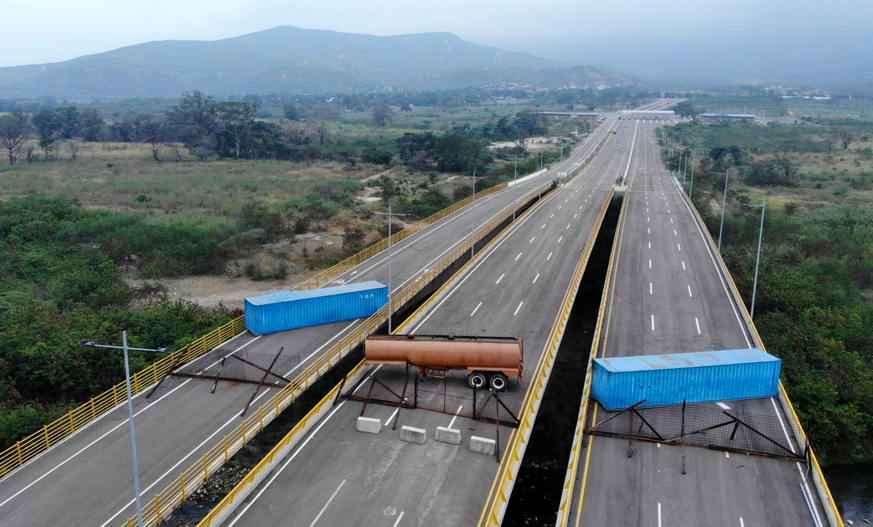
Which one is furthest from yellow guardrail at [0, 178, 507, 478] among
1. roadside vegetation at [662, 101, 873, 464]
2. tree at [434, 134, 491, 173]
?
tree at [434, 134, 491, 173]

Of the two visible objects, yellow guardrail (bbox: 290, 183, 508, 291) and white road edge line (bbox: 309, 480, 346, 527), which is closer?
white road edge line (bbox: 309, 480, 346, 527)

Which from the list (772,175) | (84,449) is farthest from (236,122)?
(84,449)

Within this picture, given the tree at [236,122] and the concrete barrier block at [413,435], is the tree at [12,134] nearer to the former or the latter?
the tree at [236,122]

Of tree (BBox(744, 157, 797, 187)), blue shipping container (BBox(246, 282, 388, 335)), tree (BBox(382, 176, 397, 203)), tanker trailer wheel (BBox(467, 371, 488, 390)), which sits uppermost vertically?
tree (BBox(744, 157, 797, 187))

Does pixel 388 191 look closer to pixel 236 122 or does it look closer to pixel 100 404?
pixel 100 404

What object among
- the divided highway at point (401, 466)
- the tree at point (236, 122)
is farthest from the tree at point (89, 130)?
the divided highway at point (401, 466)

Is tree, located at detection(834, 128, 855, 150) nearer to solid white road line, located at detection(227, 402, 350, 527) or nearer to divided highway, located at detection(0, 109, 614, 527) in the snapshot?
divided highway, located at detection(0, 109, 614, 527)
